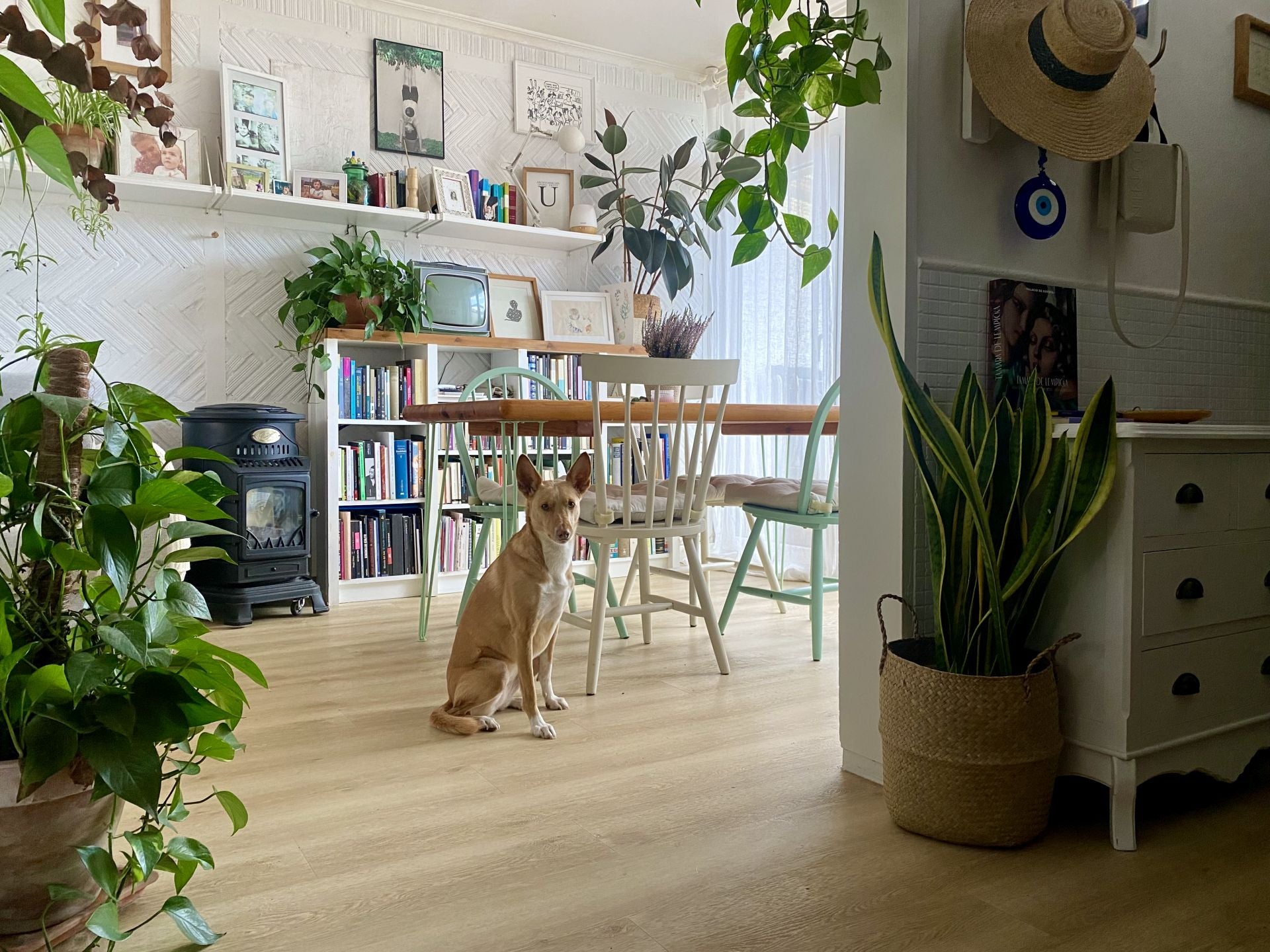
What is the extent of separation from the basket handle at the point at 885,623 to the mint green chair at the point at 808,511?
1015 mm

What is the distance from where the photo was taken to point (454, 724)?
2.22 m

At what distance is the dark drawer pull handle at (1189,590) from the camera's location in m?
1.63

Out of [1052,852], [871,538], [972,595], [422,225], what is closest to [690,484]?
[871,538]

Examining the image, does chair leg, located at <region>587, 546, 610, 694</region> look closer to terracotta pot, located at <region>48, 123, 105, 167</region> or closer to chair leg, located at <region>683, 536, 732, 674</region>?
chair leg, located at <region>683, 536, 732, 674</region>

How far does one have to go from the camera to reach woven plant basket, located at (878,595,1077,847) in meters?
1.55

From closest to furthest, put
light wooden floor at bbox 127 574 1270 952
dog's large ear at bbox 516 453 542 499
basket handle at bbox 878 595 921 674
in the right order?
light wooden floor at bbox 127 574 1270 952 < basket handle at bbox 878 595 921 674 < dog's large ear at bbox 516 453 542 499

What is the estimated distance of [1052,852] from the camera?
62.2 inches

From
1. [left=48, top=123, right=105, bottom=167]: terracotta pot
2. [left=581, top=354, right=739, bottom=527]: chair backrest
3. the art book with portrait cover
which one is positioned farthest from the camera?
[left=48, top=123, right=105, bottom=167]: terracotta pot

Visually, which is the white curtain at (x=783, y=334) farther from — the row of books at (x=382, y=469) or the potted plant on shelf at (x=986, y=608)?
the potted plant on shelf at (x=986, y=608)

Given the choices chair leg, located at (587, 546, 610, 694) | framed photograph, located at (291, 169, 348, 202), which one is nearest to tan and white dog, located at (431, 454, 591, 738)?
chair leg, located at (587, 546, 610, 694)

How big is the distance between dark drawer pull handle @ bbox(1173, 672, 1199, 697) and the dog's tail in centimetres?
145

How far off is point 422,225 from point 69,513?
3481 mm

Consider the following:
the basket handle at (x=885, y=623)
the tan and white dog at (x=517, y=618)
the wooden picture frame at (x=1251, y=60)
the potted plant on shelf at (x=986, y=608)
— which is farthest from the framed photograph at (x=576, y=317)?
the potted plant on shelf at (x=986, y=608)

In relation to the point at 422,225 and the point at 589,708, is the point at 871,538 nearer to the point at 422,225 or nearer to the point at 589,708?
the point at 589,708
